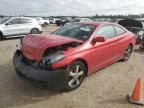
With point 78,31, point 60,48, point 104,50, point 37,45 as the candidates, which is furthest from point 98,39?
point 37,45

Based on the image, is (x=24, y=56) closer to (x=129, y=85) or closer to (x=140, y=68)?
(x=129, y=85)

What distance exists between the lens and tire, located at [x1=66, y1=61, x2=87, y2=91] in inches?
184

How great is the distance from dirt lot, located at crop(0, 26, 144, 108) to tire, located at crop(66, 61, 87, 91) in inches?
5.9

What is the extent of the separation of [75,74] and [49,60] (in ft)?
2.67

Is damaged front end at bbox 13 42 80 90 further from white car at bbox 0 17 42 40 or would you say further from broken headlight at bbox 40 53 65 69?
white car at bbox 0 17 42 40

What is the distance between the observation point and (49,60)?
432cm

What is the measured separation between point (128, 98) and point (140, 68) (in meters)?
2.75

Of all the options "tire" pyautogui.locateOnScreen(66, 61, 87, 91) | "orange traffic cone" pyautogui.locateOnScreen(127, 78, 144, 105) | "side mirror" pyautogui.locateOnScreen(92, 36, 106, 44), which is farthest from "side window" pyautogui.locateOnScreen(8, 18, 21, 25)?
"orange traffic cone" pyautogui.locateOnScreen(127, 78, 144, 105)

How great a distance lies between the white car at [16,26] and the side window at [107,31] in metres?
8.88

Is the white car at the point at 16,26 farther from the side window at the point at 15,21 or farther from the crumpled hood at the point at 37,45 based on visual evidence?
the crumpled hood at the point at 37,45

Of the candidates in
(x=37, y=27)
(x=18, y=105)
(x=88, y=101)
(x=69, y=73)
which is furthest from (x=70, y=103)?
(x=37, y=27)

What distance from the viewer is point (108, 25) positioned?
6398 mm

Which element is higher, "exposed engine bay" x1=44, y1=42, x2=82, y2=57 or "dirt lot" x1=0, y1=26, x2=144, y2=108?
"exposed engine bay" x1=44, y1=42, x2=82, y2=57

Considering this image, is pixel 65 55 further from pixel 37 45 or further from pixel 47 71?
pixel 37 45
